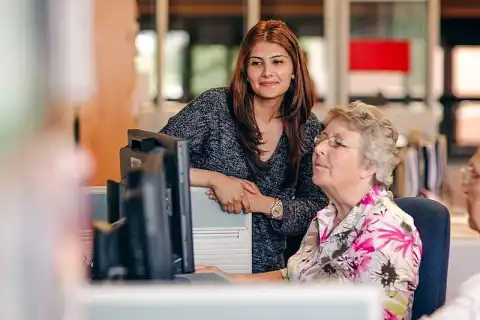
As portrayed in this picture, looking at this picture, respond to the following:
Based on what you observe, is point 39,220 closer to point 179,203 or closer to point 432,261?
point 179,203

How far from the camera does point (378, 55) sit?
7824 mm

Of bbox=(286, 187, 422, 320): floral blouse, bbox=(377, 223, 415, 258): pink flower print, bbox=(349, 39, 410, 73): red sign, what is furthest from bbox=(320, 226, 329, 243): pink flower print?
bbox=(349, 39, 410, 73): red sign

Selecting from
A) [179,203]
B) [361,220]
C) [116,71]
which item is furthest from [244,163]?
[116,71]

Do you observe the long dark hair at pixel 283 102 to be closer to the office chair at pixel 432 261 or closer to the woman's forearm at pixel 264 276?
the woman's forearm at pixel 264 276

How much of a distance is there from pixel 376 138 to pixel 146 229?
40.8 inches

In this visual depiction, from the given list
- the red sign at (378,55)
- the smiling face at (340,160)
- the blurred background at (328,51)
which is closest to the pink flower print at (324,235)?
the smiling face at (340,160)

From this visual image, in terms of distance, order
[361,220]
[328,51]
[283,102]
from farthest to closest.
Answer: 1. [328,51]
2. [283,102]
3. [361,220]

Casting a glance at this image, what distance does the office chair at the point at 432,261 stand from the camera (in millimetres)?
2447

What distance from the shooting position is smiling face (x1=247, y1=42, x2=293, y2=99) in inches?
115

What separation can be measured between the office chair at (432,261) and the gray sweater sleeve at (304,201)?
509 mm

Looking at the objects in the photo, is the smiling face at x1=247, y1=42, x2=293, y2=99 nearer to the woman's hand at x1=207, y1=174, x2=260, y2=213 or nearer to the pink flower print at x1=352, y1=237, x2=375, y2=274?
the woman's hand at x1=207, y1=174, x2=260, y2=213

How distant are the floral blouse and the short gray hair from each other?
5 centimetres

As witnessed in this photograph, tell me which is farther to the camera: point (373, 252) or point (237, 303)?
point (373, 252)

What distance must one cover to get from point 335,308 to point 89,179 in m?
0.43
